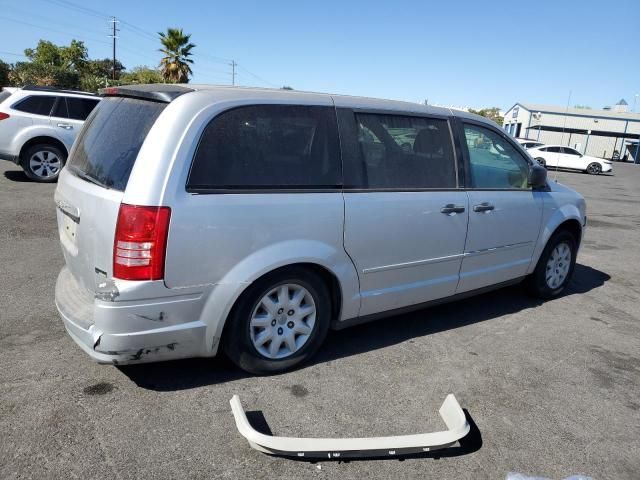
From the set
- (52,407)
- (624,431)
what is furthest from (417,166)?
(52,407)

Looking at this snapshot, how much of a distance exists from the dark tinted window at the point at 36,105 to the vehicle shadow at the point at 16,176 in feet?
4.73

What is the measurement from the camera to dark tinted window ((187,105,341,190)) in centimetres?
292

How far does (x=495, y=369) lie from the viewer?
3734 mm

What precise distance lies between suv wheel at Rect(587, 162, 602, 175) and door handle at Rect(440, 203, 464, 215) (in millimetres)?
29225

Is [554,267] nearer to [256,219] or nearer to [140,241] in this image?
[256,219]

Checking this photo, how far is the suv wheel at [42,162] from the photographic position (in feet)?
32.8

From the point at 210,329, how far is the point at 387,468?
124 centimetres

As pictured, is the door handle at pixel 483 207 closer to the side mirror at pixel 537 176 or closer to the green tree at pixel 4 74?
the side mirror at pixel 537 176

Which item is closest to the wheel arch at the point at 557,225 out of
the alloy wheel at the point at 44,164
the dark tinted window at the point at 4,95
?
the alloy wheel at the point at 44,164

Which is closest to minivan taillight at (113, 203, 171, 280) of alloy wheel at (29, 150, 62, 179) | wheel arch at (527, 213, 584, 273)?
wheel arch at (527, 213, 584, 273)

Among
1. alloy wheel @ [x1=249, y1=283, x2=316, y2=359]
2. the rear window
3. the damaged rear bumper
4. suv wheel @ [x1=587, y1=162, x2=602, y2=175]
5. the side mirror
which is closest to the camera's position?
the damaged rear bumper

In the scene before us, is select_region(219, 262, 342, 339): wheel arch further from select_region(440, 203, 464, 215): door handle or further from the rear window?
select_region(440, 203, 464, 215): door handle

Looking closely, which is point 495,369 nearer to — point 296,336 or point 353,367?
point 353,367

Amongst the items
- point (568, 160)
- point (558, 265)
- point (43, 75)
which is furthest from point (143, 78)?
point (558, 265)
